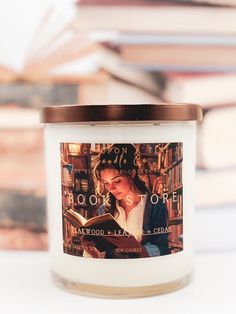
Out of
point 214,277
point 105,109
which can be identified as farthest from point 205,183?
point 105,109

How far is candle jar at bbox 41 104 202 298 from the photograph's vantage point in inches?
16.9

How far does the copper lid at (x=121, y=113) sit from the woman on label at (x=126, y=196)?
3cm

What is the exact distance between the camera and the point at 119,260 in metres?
0.44

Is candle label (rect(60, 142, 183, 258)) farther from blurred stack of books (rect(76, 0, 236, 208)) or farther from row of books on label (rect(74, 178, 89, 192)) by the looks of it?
blurred stack of books (rect(76, 0, 236, 208))

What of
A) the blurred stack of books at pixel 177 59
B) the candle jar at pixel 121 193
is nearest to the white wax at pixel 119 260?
the candle jar at pixel 121 193

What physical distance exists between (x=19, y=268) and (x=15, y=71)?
243mm

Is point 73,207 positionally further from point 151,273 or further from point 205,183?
point 205,183

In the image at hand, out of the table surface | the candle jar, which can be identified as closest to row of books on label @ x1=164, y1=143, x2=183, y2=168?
the candle jar

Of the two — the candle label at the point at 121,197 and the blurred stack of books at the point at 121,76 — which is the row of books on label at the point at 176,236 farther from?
the blurred stack of books at the point at 121,76

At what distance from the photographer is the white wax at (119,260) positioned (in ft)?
1.42

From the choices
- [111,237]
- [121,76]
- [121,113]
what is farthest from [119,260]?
[121,76]

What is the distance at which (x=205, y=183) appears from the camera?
0.62 m

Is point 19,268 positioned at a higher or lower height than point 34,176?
lower

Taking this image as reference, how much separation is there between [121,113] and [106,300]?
0.17m
